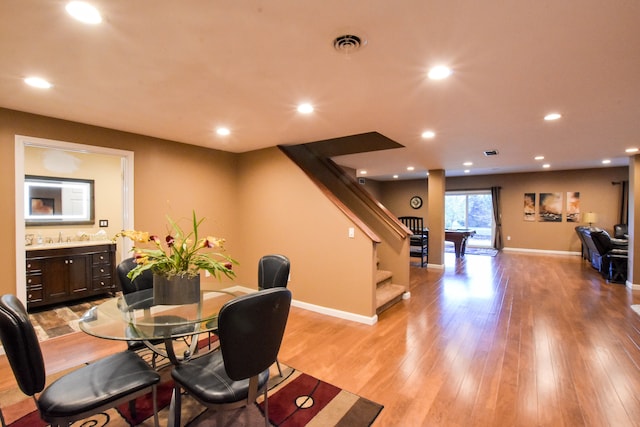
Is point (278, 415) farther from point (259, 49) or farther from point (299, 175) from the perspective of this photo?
point (299, 175)

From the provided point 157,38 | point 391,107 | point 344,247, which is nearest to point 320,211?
point 344,247

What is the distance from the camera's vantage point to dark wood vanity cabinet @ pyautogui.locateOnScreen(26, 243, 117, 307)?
3.98m

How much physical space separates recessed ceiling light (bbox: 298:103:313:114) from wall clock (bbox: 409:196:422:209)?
874cm

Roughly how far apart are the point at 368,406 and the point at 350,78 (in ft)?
7.75

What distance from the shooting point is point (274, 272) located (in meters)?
2.73

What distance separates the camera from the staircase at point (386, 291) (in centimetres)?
408

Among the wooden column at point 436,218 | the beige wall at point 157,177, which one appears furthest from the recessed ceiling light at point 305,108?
the wooden column at point 436,218

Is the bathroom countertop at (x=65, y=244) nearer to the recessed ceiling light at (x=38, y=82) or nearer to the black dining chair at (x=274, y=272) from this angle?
the recessed ceiling light at (x=38, y=82)

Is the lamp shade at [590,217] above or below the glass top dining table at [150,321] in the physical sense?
above

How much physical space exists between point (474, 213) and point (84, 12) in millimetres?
11222

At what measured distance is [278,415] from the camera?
80.5 inches

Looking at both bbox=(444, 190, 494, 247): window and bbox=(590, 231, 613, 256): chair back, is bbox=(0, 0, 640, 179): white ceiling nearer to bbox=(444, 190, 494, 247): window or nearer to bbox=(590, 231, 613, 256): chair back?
bbox=(590, 231, 613, 256): chair back

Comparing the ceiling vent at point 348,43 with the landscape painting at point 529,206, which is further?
the landscape painting at point 529,206

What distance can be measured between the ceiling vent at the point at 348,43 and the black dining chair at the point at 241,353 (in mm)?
1407
